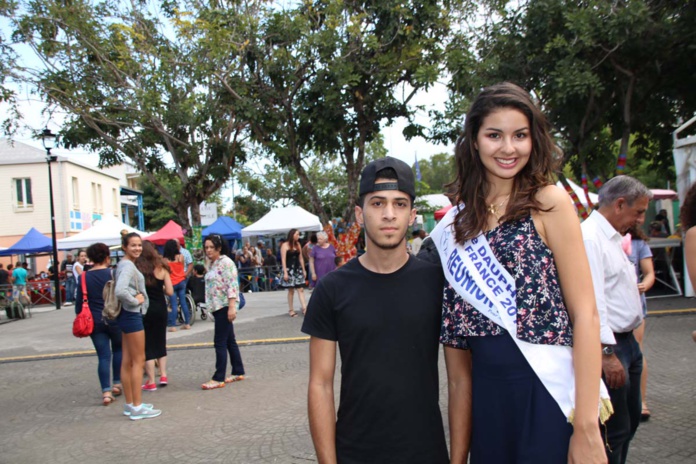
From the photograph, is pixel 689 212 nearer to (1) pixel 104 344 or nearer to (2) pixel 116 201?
(1) pixel 104 344

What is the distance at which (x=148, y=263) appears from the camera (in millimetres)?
6715

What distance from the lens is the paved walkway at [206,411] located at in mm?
4699

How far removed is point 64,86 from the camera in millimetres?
17000

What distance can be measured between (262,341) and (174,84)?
11363 millimetres

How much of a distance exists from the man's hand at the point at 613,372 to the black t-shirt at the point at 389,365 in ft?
3.87

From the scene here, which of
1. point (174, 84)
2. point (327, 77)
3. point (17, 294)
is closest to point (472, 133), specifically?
point (327, 77)

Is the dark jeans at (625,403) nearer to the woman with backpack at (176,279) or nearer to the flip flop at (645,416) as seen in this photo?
the flip flop at (645,416)

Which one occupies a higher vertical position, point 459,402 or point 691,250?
point 691,250

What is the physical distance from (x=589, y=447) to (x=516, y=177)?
2.99ft

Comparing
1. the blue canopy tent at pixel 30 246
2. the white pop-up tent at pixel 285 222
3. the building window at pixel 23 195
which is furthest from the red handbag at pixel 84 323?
the building window at pixel 23 195

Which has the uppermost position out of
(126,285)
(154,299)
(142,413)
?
(126,285)

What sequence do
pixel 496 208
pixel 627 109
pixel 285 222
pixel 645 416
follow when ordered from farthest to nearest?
1. pixel 285 222
2. pixel 627 109
3. pixel 645 416
4. pixel 496 208

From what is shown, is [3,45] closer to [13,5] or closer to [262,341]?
[13,5]

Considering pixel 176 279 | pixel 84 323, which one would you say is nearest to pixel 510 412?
pixel 84 323
